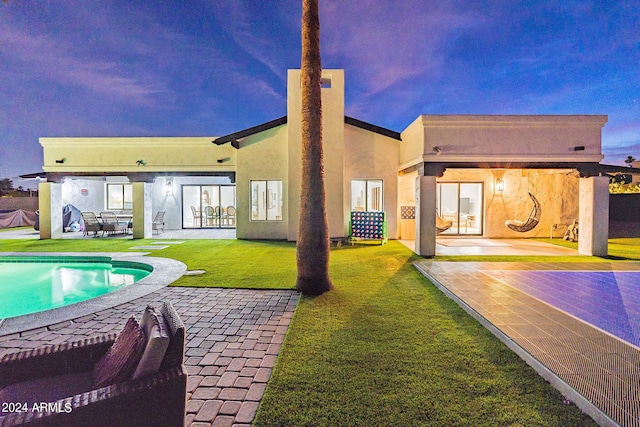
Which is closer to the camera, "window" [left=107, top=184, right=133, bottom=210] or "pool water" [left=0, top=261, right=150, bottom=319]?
"pool water" [left=0, top=261, right=150, bottom=319]

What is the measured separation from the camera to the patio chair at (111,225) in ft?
46.8

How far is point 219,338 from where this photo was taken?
149 inches

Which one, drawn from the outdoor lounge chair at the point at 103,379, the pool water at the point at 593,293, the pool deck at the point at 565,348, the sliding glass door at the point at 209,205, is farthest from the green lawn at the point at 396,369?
the sliding glass door at the point at 209,205

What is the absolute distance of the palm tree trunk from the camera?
17.9 ft

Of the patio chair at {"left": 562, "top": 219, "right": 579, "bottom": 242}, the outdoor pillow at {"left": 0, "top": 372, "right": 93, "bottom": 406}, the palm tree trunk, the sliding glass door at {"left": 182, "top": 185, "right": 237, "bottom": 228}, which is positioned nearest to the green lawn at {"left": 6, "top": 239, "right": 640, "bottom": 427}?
the palm tree trunk

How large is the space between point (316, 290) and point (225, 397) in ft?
10.1

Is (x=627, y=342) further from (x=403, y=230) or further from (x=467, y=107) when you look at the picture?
(x=467, y=107)

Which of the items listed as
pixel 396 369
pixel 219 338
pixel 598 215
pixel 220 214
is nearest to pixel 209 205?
pixel 220 214

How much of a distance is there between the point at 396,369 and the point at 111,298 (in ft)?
15.7

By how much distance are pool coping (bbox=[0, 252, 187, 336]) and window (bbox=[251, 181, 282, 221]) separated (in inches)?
198

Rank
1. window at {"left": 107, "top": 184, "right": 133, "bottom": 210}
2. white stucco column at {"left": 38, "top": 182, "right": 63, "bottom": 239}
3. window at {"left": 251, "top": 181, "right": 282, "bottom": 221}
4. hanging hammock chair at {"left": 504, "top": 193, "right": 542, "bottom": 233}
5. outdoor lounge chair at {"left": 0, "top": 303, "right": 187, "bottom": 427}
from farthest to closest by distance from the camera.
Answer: window at {"left": 107, "top": 184, "right": 133, "bottom": 210} < white stucco column at {"left": 38, "top": 182, "right": 63, "bottom": 239} < window at {"left": 251, "top": 181, "right": 282, "bottom": 221} < hanging hammock chair at {"left": 504, "top": 193, "right": 542, "bottom": 233} < outdoor lounge chair at {"left": 0, "top": 303, "right": 187, "bottom": 427}

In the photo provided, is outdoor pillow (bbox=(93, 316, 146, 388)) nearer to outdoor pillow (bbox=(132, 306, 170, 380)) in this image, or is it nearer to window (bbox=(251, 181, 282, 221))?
outdoor pillow (bbox=(132, 306, 170, 380))

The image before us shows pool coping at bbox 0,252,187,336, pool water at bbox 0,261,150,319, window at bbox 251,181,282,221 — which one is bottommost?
pool water at bbox 0,261,150,319

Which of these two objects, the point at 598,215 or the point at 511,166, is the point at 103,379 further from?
the point at 598,215
